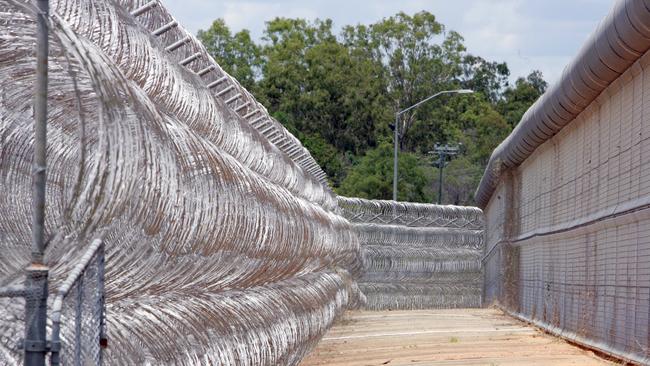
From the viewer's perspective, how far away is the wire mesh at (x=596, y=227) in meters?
11.8

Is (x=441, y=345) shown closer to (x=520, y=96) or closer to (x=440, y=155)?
(x=440, y=155)

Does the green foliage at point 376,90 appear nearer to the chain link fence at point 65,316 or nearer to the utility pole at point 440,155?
the utility pole at point 440,155

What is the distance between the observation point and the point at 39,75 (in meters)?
3.68

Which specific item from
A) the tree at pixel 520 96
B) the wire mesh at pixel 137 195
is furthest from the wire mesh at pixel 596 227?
the tree at pixel 520 96

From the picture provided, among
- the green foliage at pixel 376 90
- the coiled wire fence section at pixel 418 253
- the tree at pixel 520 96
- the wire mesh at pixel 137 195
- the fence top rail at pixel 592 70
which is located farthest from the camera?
the tree at pixel 520 96

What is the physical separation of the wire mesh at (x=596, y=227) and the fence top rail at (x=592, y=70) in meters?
0.13

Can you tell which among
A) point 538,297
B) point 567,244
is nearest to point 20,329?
point 567,244

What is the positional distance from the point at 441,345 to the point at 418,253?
55.9 ft

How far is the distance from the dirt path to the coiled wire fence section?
769cm

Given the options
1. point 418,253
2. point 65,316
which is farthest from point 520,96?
point 65,316

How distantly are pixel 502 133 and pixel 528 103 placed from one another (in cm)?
1339

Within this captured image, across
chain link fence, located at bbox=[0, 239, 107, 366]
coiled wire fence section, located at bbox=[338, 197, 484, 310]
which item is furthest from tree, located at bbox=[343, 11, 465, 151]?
chain link fence, located at bbox=[0, 239, 107, 366]

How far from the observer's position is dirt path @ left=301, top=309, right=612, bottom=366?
1450 cm

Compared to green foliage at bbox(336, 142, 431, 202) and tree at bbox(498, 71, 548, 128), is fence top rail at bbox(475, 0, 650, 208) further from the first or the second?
tree at bbox(498, 71, 548, 128)
